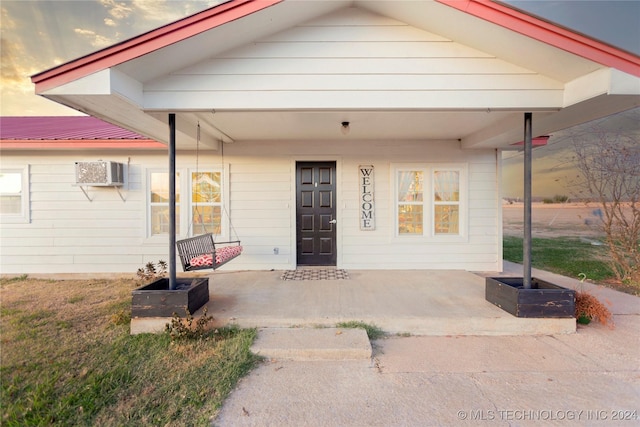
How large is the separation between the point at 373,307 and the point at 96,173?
5504 millimetres

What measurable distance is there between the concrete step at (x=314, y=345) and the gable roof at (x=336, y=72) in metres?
2.42

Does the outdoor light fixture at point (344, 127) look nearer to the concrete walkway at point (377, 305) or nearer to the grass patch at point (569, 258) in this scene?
the concrete walkway at point (377, 305)

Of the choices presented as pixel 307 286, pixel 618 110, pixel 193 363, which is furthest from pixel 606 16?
pixel 193 363

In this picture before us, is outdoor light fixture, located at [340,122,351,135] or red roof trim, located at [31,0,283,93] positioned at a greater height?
red roof trim, located at [31,0,283,93]

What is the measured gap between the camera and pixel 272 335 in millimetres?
2855

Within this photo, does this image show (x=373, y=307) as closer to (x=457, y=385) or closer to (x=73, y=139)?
(x=457, y=385)

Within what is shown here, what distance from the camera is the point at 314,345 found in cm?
263

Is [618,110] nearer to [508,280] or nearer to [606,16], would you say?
[508,280]

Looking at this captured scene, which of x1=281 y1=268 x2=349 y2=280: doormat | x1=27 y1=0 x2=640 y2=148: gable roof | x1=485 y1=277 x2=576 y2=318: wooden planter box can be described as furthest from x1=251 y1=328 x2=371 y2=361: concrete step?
x1=27 y1=0 x2=640 y2=148: gable roof

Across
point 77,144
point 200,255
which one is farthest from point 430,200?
point 77,144

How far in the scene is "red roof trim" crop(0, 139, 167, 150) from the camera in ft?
16.7

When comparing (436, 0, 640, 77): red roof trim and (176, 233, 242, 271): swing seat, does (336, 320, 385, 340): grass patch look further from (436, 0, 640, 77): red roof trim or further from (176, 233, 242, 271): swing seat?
(436, 0, 640, 77): red roof trim

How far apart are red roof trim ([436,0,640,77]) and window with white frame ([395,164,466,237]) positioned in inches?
116

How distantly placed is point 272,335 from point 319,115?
277 centimetres
